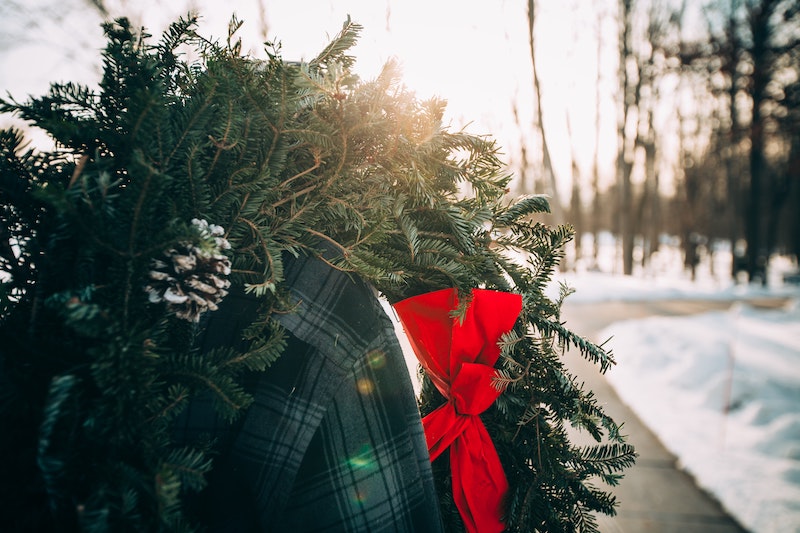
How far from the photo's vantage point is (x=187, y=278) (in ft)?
2.40

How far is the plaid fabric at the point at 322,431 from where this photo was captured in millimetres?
961

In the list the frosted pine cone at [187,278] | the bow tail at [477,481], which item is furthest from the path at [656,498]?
the frosted pine cone at [187,278]

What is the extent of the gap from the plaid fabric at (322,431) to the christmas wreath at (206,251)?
8cm

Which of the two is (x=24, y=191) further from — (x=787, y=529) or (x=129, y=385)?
(x=787, y=529)

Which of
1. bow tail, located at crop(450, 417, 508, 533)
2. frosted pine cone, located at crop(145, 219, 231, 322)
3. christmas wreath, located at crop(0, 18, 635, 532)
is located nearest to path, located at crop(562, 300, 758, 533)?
bow tail, located at crop(450, 417, 508, 533)

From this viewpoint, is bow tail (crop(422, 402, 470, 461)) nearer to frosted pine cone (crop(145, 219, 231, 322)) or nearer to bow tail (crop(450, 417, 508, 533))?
bow tail (crop(450, 417, 508, 533))

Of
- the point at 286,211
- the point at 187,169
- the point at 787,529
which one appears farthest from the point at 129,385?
the point at 787,529

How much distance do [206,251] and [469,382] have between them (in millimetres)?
776

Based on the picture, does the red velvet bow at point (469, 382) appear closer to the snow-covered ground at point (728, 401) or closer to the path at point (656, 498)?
the snow-covered ground at point (728, 401)

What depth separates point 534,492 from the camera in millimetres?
1154

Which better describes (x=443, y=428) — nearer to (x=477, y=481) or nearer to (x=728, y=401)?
(x=477, y=481)

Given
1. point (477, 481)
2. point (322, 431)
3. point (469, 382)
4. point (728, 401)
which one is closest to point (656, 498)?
point (728, 401)

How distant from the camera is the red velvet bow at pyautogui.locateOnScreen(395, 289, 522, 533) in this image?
1.14 m

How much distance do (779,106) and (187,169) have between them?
19420mm
